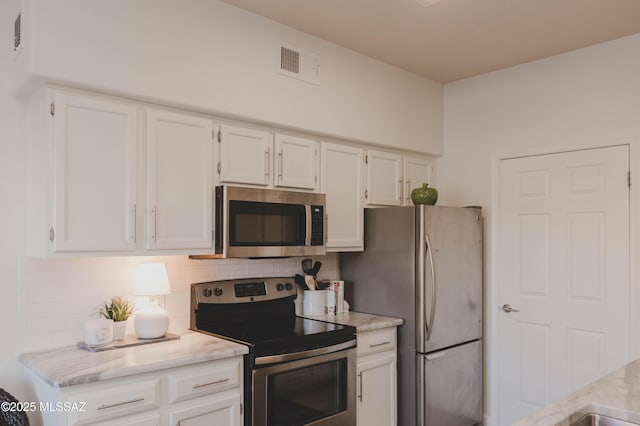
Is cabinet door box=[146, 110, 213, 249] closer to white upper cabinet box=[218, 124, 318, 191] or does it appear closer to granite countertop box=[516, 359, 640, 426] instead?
white upper cabinet box=[218, 124, 318, 191]

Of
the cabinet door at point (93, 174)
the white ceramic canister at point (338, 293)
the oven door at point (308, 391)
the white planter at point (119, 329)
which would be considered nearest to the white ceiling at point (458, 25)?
the cabinet door at point (93, 174)

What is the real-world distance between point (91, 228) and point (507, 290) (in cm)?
289

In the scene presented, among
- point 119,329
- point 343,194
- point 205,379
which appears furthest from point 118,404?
point 343,194

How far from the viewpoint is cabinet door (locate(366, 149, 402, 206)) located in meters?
3.56

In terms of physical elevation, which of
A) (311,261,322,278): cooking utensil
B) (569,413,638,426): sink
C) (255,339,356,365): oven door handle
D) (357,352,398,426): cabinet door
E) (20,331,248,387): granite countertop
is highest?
(311,261,322,278): cooking utensil

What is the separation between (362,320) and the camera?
3.20 meters

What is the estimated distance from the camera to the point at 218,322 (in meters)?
2.93

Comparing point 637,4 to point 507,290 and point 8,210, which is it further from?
point 8,210

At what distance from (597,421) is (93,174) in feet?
7.15

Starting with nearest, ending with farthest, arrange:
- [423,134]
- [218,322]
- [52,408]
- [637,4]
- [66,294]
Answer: [52,408] → [66,294] → [637,4] → [218,322] → [423,134]

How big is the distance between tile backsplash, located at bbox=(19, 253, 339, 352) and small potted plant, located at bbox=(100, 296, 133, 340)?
70mm

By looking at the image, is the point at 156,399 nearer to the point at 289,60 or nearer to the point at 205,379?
the point at 205,379

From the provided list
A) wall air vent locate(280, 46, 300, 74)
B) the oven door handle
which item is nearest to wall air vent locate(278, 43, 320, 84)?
wall air vent locate(280, 46, 300, 74)

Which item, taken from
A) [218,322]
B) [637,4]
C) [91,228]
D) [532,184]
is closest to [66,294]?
[91,228]
